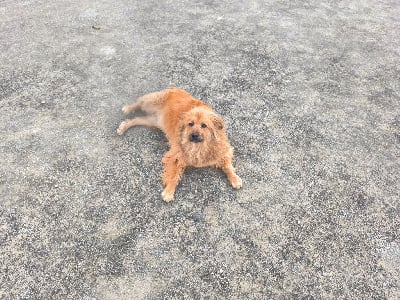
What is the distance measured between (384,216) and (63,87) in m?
5.50

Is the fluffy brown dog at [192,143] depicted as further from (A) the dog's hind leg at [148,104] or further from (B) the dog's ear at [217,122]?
(A) the dog's hind leg at [148,104]

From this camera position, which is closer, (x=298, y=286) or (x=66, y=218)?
(x=298, y=286)

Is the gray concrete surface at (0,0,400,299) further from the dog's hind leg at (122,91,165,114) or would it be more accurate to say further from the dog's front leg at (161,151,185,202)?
the dog's hind leg at (122,91,165,114)

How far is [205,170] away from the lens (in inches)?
204

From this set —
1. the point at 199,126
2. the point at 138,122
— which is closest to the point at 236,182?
the point at 199,126

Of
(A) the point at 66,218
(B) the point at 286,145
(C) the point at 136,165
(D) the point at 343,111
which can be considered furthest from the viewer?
(D) the point at 343,111

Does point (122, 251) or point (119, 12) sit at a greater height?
point (119, 12)

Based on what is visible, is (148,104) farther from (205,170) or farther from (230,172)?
(230,172)

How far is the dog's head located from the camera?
4.78 m

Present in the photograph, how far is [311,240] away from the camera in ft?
14.4

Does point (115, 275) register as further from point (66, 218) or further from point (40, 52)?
point (40, 52)

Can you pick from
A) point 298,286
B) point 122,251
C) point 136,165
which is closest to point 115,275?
point 122,251

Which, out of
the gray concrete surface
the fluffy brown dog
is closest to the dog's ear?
the fluffy brown dog

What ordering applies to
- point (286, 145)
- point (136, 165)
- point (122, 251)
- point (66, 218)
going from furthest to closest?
1. point (286, 145)
2. point (136, 165)
3. point (66, 218)
4. point (122, 251)
